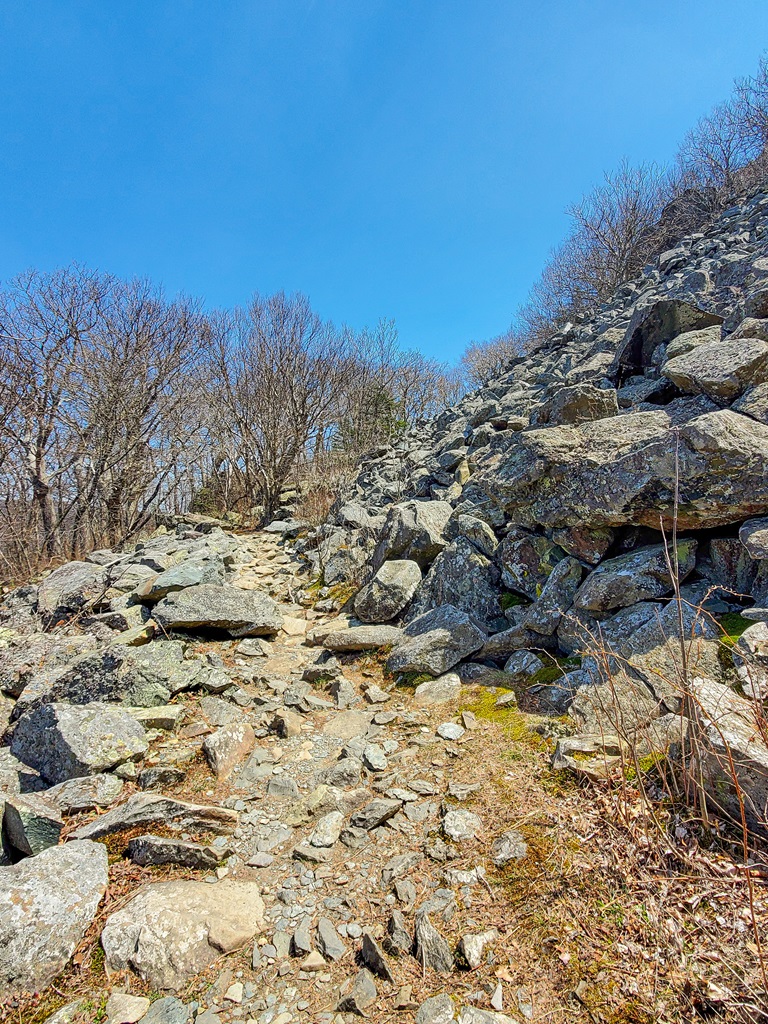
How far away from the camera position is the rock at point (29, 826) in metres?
2.38

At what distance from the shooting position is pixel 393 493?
968 cm

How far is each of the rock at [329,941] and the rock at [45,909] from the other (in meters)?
0.99

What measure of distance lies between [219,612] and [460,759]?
10.4 feet

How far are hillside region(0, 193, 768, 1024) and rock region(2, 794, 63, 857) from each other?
15 millimetres

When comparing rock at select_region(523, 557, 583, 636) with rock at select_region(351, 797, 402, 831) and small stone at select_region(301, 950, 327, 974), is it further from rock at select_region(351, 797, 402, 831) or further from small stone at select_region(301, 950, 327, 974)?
small stone at select_region(301, 950, 327, 974)

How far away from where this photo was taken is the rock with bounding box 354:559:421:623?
5398 mm

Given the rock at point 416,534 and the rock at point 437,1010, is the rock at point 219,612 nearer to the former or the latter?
the rock at point 416,534

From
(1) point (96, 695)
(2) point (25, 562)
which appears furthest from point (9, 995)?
(2) point (25, 562)

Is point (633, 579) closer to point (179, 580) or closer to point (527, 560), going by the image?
point (527, 560)

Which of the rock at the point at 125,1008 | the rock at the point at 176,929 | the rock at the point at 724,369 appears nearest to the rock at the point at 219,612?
the rock at the point at 176,929

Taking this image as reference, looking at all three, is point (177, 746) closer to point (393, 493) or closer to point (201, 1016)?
point (201, 1016)

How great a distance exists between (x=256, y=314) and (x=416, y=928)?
15.9 m

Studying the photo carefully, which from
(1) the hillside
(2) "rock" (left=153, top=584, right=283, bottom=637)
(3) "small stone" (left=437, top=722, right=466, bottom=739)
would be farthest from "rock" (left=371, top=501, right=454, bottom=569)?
(3) "small stone" (left=437, top=722, right=466, bottom=739)

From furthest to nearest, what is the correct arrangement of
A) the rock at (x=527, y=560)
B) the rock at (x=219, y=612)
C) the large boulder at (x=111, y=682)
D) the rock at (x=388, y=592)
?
the rock at (x=388, y=592)
the rock at (x=219, y=612)
the rock at (x=527, y=560)
the large boulder at (x=111, y=682)
